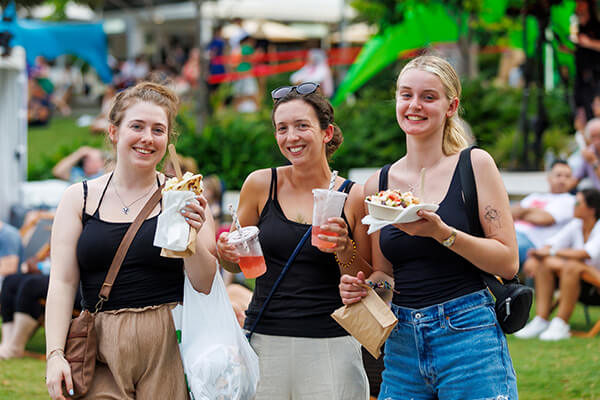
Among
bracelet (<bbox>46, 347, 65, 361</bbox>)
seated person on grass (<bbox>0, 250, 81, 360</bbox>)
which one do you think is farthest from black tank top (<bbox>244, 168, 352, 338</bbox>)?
seated person on grass (<bbox>0, 250, 81, 360</bbox>)

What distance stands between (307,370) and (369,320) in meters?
0.51

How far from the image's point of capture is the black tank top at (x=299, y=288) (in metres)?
3.47

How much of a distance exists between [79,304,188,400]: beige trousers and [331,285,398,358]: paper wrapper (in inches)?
26.5

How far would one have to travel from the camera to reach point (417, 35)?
16797mm

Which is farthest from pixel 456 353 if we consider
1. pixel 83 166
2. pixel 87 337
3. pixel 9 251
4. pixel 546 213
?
pixel 83 166

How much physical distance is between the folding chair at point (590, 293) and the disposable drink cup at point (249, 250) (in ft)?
17.3

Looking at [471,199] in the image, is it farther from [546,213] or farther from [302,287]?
[546,213]

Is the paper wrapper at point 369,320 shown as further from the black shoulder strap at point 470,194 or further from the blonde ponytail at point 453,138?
the blonde ponytail at point 453,138

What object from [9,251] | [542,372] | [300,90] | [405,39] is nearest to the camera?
[300,90]

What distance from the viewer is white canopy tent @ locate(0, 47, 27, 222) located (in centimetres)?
1109

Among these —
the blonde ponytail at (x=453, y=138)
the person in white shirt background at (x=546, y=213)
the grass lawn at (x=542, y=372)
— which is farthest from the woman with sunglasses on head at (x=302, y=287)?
the person in white shirt background at (x=546, y=213)

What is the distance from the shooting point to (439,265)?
3023 mm

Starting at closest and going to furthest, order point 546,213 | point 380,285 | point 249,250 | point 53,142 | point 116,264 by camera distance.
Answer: point 116,264 < point 380,285 < point 249,250 < point 546,213 < point 53,142

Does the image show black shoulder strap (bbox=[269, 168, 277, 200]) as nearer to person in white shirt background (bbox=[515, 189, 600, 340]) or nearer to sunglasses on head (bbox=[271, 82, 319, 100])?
sunglasses on head (bbox=[271, 82, 319, 100])
